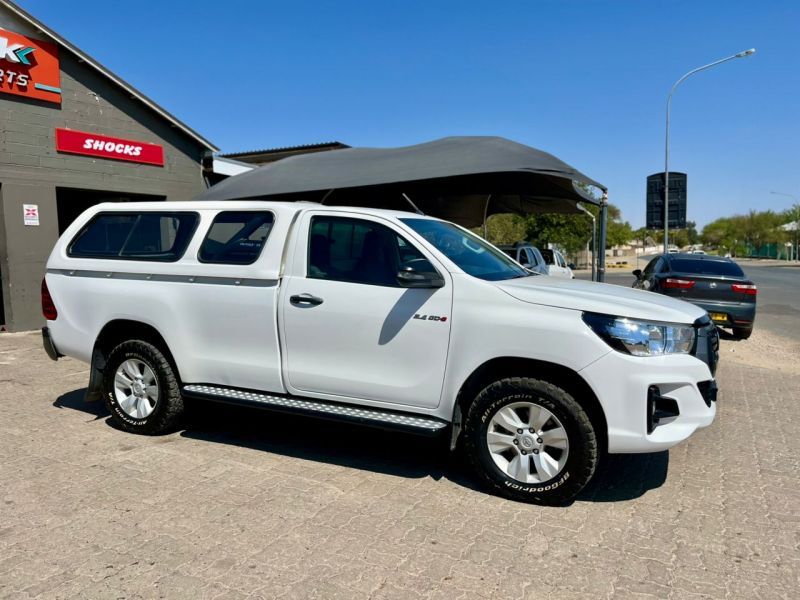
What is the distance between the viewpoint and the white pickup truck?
365 cm

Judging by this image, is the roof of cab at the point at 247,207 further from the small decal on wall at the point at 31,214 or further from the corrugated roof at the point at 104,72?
the corrugated roof at the point at 104,72

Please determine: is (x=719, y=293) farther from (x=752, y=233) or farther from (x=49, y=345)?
(x=752, y=233)

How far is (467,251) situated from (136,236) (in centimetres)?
283

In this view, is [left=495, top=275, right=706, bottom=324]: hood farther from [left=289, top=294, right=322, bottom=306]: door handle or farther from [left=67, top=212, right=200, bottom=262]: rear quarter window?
[left=67, top=212, right=200, bottom=262]: rear quarter window

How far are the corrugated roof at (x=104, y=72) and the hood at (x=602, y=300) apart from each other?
10756mm

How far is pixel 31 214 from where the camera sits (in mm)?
10891

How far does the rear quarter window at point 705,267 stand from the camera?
10.5 metres

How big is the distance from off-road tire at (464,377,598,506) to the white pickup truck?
1 cm

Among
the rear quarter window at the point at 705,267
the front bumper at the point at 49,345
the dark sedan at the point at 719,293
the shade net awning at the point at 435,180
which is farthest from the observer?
the rear quarter window at the point at 705,267

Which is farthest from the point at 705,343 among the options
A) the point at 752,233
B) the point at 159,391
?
the point at 752,233

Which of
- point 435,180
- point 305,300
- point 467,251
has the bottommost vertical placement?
point 305,300

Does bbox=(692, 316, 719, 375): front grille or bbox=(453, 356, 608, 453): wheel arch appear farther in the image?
bbox=(692, 316, 719, 375): front grille

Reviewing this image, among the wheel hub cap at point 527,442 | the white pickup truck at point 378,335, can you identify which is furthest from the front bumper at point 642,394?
the wheel hub cap at point 527,442

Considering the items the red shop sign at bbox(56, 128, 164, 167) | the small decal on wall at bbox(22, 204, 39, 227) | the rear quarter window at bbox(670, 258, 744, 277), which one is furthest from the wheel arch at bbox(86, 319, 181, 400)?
the rear quarter window at bbox(670, 258, 744, 277)
